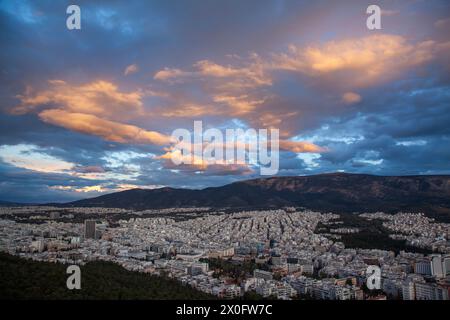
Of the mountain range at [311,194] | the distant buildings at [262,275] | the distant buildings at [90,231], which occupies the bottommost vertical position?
the distant buildings at [262,275]

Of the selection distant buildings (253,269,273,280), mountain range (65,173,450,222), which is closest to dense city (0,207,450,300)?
distant buildings (253,269,273,280)

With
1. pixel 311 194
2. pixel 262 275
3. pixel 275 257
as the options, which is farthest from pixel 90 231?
pixel 311 194

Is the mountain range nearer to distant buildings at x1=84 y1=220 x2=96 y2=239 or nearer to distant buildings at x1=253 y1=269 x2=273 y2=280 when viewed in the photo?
distant buildings at x1=84 y1=220 x2=96 y2=239

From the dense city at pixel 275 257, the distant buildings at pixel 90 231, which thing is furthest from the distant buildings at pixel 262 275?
the distant buildings at pixel 90 231

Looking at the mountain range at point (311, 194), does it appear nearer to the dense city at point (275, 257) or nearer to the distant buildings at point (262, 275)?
the dense city at point (275, 257)

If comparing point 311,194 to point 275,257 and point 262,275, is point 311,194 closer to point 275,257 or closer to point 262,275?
point 275,257

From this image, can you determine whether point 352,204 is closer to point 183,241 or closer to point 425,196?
point 425,196
